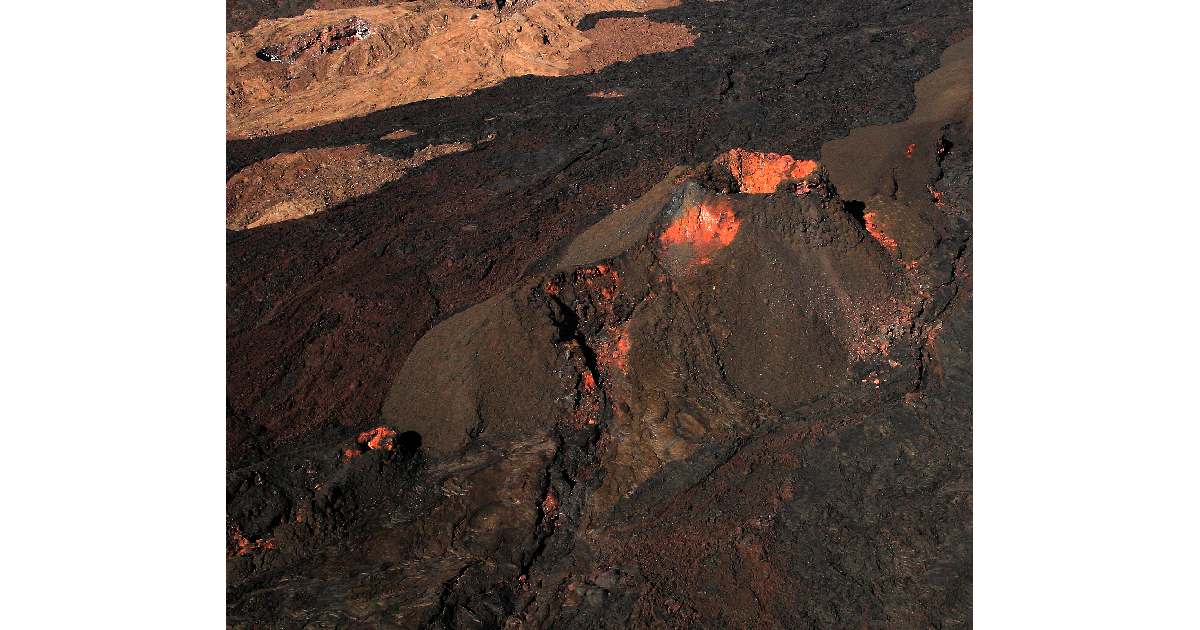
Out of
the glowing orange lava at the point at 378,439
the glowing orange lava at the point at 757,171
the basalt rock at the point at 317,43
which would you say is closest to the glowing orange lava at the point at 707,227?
the glowing orange lava at the point at 757,171

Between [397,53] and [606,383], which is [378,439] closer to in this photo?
[606,383]

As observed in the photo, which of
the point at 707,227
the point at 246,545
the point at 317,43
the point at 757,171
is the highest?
the point at 317,43

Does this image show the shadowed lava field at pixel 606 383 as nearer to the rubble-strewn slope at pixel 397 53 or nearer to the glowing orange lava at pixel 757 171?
the glowing orange lava at pixel 757 171

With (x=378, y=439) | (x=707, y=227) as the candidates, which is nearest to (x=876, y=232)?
(x=707, y=227)

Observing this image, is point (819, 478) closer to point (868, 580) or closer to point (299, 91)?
point (868, 580)

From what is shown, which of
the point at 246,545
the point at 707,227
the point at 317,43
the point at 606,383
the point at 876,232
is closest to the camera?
the point at 246,545

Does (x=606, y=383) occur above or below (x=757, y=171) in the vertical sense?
below

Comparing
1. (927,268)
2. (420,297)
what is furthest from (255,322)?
(927,268)

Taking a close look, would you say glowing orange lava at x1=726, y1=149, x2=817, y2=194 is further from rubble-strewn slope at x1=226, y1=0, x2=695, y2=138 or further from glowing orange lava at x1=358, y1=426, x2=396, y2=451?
rubble-strewn slope at x1=226, y1=0, x2=695, y2=138
